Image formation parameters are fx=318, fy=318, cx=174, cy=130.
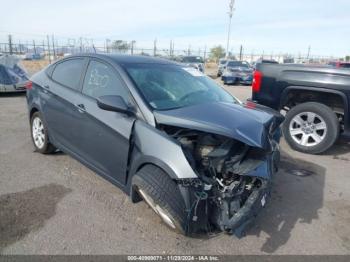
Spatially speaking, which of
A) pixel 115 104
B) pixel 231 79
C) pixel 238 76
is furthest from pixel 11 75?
pixel 238 76

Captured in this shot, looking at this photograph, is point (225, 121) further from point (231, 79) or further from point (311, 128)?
point (231, 79)

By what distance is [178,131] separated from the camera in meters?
3.04

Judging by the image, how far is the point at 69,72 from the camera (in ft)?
13.8

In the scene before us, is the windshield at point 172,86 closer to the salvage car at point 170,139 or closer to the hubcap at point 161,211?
the salvage car at point 170,139

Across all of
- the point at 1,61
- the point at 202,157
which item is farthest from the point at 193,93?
the point at 1,61

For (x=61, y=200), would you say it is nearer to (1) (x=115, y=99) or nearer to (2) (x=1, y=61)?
Answer: (1) (x=115, y=99)

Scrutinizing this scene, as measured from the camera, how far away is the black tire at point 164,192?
2.64 m

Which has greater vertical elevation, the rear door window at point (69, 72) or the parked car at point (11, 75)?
the rear door window at point (69, 72)

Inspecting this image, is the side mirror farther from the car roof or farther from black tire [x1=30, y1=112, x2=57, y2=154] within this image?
black tire [x1=30, y1=112, x2=57, y2=154]

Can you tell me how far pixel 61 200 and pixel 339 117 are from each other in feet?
16.5

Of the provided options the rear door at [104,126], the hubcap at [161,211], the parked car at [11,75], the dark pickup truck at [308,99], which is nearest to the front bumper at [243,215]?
the hubcap at [161,211]

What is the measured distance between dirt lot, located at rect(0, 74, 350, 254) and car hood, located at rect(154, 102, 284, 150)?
3.00ft

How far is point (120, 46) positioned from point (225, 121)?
3654 cm

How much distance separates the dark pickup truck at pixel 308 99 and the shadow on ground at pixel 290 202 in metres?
0.63
